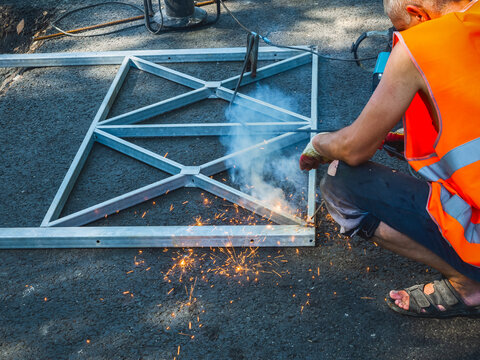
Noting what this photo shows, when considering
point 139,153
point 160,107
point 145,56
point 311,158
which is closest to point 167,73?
point 145,56

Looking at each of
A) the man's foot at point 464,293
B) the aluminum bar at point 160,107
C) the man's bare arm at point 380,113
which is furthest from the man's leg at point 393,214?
the aluminum bar at point 160,107

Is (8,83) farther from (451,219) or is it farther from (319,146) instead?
(451,219)

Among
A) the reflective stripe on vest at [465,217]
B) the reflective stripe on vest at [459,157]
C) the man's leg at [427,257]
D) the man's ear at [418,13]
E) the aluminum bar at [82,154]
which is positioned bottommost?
the aluminum bar at [82,154]

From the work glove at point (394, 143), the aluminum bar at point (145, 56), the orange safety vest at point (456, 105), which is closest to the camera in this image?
the orange safety vest at point (456, 105)

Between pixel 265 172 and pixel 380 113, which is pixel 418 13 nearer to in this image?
pixel 380 113

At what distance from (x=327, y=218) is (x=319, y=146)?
2.56 ft

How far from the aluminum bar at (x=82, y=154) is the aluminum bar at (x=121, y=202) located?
0.13m

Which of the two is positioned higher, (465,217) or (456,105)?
(456,105)

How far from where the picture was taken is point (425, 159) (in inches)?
77.1

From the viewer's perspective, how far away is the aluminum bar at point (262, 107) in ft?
11.8

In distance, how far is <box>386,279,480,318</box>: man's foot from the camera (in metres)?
2.19

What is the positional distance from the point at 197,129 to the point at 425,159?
6.39 feet

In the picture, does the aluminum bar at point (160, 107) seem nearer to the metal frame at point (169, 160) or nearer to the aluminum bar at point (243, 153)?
the metal frame at point (169, 160)

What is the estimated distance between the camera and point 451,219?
6.12 feet
